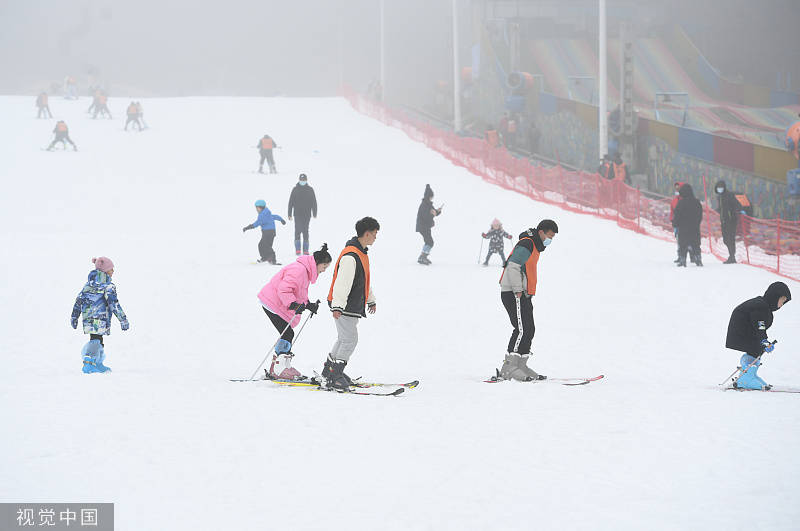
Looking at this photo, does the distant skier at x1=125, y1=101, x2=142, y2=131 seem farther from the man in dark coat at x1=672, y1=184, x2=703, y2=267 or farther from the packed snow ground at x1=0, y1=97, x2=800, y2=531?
the man in dark coat at x1=672, y1=184, x2=703, y2=267

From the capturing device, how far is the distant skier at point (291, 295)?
8695mm

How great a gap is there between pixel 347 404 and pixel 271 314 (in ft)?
4.20

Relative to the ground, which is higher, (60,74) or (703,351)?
(60,74)

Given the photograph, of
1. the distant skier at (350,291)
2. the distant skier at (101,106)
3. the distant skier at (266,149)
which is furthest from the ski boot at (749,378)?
the distant skier at (101,106)

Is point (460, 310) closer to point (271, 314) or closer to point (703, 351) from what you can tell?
point (703, 351)

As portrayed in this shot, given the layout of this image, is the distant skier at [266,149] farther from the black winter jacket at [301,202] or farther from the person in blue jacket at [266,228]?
the person in blue jacket at [266,228]

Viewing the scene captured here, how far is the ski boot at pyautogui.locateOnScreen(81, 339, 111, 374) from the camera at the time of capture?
31.9ft

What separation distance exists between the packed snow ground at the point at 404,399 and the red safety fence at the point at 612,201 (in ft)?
3.01

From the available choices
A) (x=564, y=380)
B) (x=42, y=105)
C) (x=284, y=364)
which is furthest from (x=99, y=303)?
(x=42, y=105)

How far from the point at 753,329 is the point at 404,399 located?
315cm

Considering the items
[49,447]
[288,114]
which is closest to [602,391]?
[49,447]

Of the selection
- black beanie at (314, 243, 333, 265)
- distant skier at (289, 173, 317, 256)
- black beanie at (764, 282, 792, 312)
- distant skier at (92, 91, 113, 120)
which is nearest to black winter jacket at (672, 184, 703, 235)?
distant skier at (289, 173, 317, 256)

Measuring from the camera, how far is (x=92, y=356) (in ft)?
32.0

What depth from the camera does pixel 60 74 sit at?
83312mm
